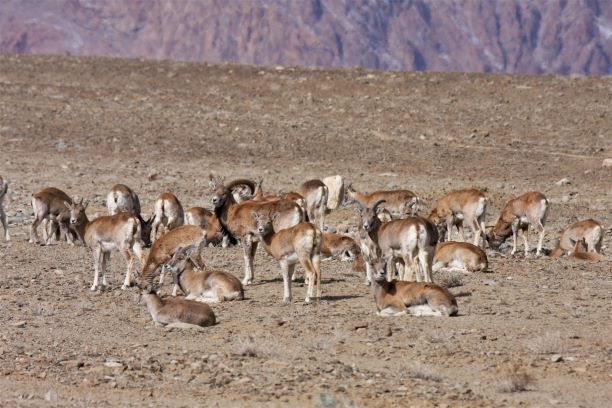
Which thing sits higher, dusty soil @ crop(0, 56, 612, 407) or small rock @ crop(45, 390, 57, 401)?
dusty soil @ crop(0, 56, 612, 407)

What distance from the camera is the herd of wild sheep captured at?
1595cm

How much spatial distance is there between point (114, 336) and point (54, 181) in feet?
62.1

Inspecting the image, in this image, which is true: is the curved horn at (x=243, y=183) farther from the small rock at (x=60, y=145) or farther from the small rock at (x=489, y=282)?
the small rock at (x=60, y=145)

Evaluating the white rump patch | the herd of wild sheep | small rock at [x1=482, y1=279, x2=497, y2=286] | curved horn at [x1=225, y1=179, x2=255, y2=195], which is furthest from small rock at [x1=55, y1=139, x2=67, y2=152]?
the white rump patch

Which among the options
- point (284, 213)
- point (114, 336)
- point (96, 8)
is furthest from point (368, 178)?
point (96, 8)

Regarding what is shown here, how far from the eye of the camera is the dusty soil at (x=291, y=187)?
12.7 metres

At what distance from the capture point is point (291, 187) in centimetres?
3338

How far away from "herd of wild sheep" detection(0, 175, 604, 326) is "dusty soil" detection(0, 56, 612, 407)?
363 millimetres

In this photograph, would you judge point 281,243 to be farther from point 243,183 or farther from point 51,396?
point 51,396

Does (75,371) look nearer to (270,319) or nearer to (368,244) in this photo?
(270,319)

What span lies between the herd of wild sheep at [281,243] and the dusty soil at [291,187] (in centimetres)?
36

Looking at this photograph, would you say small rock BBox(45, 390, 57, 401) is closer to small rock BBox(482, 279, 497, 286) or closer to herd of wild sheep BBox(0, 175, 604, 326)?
herd of wild sheep BBox(0, 175, 604, 326)

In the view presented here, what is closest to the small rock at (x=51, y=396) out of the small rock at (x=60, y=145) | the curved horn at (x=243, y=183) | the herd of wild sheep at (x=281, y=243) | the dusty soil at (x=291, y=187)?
the dusty soil at (x=291, y=187)

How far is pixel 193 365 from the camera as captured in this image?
13133 millimetres
